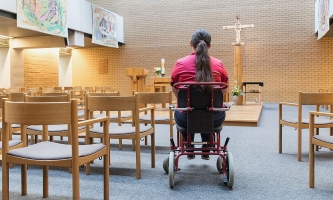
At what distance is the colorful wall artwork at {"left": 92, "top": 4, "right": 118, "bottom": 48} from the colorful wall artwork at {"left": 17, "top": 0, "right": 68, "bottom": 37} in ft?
6.51

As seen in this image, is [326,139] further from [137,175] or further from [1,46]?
[1,46]

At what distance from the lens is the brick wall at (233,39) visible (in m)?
11.5

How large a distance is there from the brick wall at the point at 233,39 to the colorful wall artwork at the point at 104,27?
4.39 feet

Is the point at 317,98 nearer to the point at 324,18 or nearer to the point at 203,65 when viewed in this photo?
the point at 203,65

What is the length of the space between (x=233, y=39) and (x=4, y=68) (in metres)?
8.29

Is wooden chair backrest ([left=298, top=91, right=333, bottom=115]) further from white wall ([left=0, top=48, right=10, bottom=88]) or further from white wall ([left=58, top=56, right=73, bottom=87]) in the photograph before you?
white wall ([left=58, top=56, right=73, bottom=87])

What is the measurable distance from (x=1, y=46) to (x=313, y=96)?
35.2ft

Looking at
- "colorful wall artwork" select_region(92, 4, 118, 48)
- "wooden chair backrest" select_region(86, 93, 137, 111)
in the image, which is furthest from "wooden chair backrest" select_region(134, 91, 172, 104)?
"colorful wall artwork" select_region(92, 4, 118, 48)

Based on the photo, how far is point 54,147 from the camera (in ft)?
7.14

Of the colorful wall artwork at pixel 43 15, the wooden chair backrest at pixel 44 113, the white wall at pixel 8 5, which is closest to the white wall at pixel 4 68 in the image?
the colorful wall artwork at pixel 43 15

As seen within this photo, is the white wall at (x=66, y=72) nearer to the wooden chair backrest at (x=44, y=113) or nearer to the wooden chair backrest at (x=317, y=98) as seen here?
the wooden chair backrest at (x=317, y=98)

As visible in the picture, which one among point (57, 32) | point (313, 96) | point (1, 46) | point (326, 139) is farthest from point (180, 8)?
point (326, 139)

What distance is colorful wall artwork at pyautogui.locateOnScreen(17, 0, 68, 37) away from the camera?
775 centimetres

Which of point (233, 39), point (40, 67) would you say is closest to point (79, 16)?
point (40, 67)
